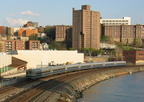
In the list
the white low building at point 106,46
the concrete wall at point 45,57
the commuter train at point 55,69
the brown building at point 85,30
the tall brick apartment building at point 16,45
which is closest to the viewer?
the commuter train at point 55,69

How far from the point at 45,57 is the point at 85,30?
297ft

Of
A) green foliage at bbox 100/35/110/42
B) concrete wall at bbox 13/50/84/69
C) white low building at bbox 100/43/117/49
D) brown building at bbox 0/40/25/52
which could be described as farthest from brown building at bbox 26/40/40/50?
green foliage at bbox 100/35/110/42

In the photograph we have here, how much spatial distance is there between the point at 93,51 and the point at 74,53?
2143 inches

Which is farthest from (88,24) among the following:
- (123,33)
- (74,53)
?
(74,53)

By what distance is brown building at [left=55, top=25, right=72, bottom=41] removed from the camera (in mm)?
196625

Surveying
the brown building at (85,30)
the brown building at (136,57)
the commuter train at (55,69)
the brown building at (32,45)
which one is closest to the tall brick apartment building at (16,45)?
the brown building at (32,45)

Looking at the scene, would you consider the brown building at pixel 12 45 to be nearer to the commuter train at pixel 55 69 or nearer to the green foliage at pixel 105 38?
the green foliage at pixel 105 38

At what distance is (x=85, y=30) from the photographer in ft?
550

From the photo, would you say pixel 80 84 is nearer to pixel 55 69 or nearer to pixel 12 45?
pixel 55 69

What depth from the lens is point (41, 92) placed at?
33000mm

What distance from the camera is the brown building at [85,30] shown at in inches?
6565

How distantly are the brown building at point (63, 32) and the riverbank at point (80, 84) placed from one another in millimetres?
113129

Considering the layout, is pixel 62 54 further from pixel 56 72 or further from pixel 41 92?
pixel 41 92

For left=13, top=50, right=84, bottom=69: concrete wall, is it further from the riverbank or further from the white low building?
the white low building
